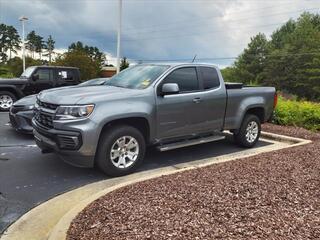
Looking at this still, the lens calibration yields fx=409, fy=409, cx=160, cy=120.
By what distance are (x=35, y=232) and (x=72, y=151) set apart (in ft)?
5.93

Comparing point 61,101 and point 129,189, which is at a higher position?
point 61,101

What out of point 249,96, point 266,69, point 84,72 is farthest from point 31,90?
point 266,69

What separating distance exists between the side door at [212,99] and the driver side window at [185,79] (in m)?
0.15

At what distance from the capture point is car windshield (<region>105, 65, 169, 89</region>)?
22.4ft

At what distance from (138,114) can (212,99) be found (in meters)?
1.74

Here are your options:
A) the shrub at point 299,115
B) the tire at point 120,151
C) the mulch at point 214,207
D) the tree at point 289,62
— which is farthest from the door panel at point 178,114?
the tree at point 289,62

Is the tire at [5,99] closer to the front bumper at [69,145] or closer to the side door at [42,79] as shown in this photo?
the side door at [42,79]

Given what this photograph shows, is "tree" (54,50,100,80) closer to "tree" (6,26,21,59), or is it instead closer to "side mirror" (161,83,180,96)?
"side mirror" (161,83,180,96)

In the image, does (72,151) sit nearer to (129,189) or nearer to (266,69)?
(129,189)

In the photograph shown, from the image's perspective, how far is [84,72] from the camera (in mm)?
45875

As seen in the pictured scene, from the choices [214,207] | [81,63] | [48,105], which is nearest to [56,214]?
[214,207]

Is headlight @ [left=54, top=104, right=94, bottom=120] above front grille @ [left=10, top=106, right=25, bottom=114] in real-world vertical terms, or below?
above

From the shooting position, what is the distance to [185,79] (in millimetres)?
7230

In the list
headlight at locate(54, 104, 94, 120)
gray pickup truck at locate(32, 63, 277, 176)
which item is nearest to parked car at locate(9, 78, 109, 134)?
gray pickup truck at locate(32, 63, 277, 176)
